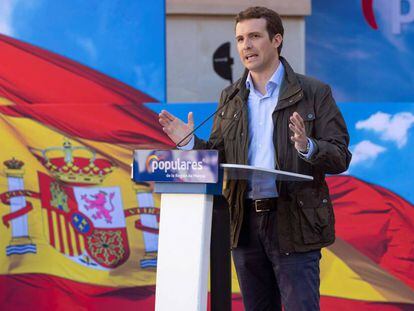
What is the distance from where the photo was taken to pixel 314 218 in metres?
3.04

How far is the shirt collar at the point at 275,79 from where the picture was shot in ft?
10.4

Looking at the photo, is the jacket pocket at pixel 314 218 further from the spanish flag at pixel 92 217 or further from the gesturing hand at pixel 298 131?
the spanish flag at pixel 92 217

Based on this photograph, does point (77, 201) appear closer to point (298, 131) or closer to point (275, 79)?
point (275, 79)

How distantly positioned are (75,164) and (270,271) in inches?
84.2

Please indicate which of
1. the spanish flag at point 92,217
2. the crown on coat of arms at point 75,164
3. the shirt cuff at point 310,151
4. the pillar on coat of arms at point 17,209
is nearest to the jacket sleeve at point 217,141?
the shirt cuff at point 310,151

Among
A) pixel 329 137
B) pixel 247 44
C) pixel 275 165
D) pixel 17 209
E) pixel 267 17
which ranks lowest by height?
pixel 17 209

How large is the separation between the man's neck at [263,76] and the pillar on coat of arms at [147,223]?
1.92 meters

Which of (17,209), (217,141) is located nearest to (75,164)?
(17,209)

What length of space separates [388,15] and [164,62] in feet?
8.50

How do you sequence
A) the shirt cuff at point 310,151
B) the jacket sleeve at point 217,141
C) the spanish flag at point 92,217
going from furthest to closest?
1. the spanish flag at point 92,217
2. the jacket sleeve at point 217,141
3. the shirt cuff at point 310,151

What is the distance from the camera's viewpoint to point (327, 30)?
22.8 ft

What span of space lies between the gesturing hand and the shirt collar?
0.39 metres

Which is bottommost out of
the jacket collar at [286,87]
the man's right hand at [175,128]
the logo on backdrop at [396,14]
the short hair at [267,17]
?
the man's right hand at [175,128]

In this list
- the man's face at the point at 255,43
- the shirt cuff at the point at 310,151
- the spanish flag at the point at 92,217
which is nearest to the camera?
the shirt cuff at the point at 310,151
